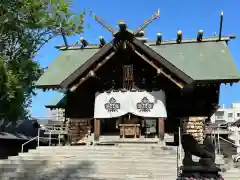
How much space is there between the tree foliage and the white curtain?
18.9ft

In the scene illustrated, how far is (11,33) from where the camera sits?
65.9ft

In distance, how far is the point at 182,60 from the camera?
723 inches

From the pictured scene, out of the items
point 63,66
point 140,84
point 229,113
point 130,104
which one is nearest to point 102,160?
point 130,104

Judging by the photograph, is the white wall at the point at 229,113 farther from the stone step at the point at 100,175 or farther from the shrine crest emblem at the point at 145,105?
the stone step at the point at 100,175

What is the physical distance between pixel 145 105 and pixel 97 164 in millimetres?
5164

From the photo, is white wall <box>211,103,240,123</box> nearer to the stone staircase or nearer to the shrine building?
the shrine building

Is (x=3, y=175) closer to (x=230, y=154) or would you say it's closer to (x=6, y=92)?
(x=6, y=92)

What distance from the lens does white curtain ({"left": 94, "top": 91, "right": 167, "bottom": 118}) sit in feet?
53.2

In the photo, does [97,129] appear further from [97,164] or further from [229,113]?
[229,113]

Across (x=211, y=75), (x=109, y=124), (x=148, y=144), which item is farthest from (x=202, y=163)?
(x=109, y=124)

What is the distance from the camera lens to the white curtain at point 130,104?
1622cm

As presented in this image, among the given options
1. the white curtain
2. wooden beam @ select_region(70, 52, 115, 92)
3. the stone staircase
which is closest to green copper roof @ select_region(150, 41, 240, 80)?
the white curtain

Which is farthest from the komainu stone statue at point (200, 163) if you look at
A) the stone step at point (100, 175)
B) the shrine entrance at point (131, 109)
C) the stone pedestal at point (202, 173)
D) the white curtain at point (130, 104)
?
the white curtain at point (130, 104)

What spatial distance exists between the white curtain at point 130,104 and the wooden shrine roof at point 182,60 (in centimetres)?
176
